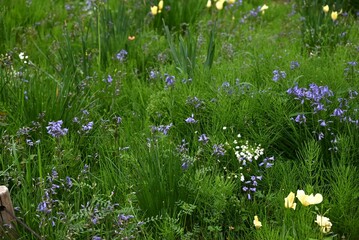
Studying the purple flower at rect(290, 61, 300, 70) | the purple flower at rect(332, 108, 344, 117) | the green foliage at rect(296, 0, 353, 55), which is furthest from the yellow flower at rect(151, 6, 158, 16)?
the purple flower at rect(332, 108, 344, 117)

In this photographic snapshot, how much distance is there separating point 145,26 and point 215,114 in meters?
2.12

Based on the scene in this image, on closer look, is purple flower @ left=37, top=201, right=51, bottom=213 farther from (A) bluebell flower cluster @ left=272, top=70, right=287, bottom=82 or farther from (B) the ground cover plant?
(A) bluebell flower cluster @ left=272, top=70, right=287, bottom=82

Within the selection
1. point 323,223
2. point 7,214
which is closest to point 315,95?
point 323,223

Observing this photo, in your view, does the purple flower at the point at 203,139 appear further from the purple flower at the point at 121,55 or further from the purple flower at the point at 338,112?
the purple flower at the point at 121,55

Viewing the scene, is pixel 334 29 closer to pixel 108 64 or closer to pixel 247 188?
pixel 108 64

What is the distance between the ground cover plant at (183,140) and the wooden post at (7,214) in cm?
2

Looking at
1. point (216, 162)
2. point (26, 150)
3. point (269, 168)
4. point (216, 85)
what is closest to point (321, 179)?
point (269, 168)

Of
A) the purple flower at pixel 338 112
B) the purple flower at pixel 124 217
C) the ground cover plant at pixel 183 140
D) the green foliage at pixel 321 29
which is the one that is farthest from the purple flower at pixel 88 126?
the green foliage at pixel 321 29

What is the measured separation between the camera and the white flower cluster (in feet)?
9.65

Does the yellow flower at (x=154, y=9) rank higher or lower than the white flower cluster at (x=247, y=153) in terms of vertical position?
higher

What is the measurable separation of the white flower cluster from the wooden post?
1.12 metres

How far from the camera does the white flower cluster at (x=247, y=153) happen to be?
2.94 metres

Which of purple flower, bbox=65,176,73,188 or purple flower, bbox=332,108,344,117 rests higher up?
purple flower, bbox=332,108,344,117

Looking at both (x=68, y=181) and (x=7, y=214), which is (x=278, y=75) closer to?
(x=68, y=181)
